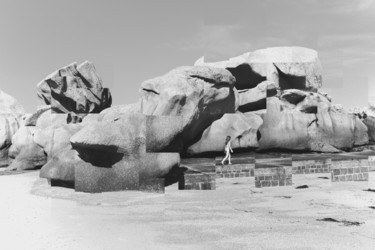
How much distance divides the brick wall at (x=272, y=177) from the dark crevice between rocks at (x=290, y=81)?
14.3 meters

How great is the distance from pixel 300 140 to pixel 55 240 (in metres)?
15.0

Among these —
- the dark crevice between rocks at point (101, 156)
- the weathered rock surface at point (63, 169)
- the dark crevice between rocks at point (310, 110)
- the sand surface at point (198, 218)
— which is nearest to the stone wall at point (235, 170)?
the sand surface at point (198, 218)

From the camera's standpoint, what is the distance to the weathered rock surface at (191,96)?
13.6 metres

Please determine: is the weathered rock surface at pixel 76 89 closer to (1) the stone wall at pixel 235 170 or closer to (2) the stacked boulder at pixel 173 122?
(2) the stacked boulder at pixel 173 122

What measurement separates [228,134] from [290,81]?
9248 mm

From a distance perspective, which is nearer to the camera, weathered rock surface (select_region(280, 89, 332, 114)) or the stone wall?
the stone wall

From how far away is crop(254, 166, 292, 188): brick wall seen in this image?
8727mm

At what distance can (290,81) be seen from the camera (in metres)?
23.2

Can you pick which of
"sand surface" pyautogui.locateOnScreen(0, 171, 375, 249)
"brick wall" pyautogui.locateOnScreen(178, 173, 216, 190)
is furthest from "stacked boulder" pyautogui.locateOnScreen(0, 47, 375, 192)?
"sand surface" pyautogui.locateOnScreen(0, 171, 375, 249)

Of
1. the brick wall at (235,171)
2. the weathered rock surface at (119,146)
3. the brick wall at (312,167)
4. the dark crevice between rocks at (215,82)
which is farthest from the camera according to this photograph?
the dark crevice between rocks at (215,82)

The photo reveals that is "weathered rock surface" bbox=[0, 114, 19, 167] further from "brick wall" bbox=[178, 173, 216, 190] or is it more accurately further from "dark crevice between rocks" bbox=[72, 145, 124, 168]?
"brick wall" bbox=[178, 173, 216, 190]

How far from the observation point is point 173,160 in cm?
925

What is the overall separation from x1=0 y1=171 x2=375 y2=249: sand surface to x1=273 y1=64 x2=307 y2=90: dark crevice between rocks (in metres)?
13.9

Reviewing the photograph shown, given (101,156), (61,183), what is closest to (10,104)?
(61,183)
